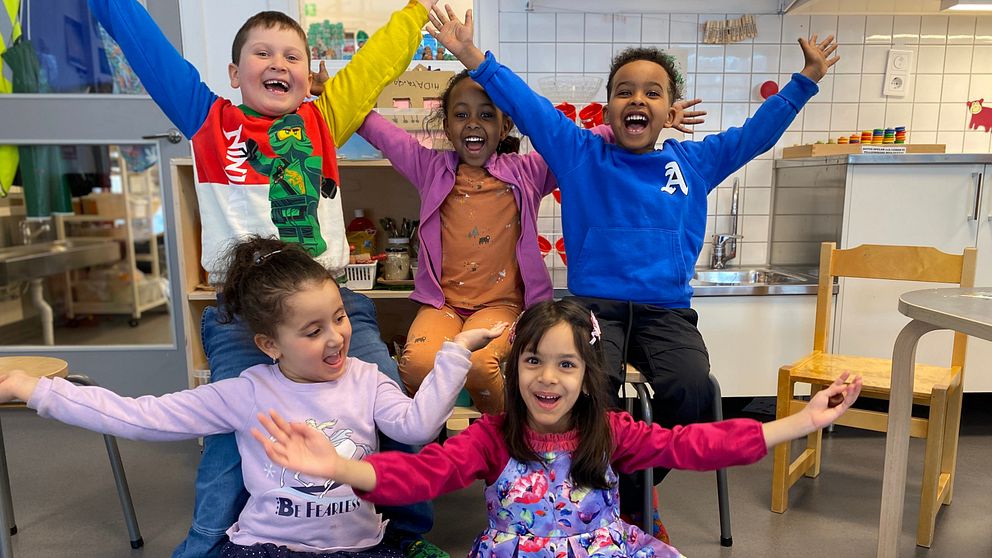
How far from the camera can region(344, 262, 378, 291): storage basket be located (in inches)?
83.5

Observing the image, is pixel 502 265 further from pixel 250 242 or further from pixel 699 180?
pixel 250 242

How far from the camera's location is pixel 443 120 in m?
1.90

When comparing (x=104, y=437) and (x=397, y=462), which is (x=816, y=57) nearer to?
(x=397, y=462)

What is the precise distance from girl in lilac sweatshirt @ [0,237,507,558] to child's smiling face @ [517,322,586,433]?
12 centimetres

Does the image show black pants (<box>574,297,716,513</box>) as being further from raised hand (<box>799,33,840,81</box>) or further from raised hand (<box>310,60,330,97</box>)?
raised hand (<box>310,60,330,97</box>)

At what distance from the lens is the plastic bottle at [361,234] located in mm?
2215

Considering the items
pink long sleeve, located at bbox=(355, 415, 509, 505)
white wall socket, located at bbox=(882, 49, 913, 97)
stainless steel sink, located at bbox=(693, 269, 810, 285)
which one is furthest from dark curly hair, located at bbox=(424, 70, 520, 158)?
white wall socket, located at bbox=(882, 49, 913, 97)

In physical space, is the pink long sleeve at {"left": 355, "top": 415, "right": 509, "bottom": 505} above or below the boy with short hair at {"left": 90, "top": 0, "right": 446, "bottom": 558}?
below

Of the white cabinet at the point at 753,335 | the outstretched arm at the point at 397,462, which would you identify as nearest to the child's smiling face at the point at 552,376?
the outstretched arm at the point at 397,462

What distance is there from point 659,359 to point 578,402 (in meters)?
0.42

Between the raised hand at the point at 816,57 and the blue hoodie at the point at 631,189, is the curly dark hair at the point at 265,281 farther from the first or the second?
the raised hand at the point at 816,57

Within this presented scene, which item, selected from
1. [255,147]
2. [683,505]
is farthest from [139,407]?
[683,505]

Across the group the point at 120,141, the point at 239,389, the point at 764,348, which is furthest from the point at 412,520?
the point at 120,141

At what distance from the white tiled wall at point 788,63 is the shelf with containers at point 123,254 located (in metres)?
2.67
